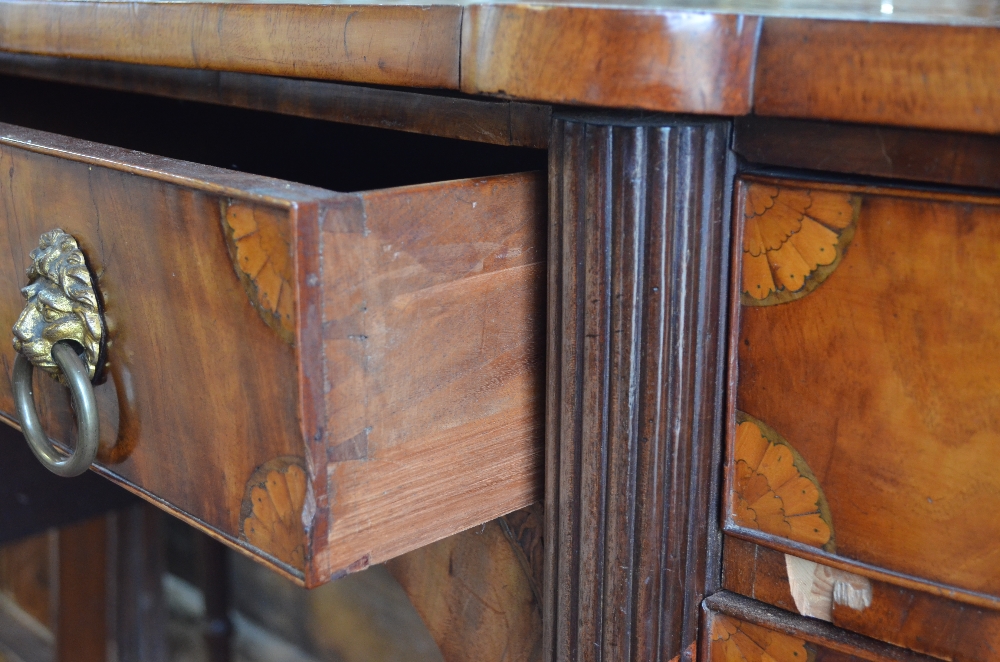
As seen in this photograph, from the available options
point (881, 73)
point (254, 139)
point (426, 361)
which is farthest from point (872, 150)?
point (254, 139)

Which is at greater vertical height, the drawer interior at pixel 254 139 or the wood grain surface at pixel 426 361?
the drawer interior at pixel 254 139

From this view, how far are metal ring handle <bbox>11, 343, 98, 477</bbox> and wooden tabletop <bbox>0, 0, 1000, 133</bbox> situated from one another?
22cm

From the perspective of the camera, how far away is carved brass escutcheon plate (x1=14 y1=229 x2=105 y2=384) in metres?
0.51

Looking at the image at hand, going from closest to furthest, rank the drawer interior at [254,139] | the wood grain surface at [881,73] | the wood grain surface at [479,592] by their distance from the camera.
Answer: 1. the wood grain surface at [881,73]
2. the wood grain surface at [479,592]
3. the drawer interior at [254,139]

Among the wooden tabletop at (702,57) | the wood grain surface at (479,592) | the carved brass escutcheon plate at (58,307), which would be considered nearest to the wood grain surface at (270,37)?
the wooden tabletop at (702,57)

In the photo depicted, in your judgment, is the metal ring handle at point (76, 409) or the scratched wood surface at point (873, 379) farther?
the metal ring handle at point (76, 409)

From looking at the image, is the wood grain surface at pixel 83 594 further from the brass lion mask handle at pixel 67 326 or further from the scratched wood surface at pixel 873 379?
the scratched wood surface at pixel 873 379

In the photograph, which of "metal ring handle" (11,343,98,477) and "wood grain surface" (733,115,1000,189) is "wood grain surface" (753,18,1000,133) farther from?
"metal ring handle" (11,343,98,477)

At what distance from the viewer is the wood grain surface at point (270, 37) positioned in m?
0.44

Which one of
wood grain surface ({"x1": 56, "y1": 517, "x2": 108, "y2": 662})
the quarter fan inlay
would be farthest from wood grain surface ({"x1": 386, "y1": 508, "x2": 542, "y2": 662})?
wood grain surface ({"x1": 56, "y1": 517, "x2": 108, "y2": 662})

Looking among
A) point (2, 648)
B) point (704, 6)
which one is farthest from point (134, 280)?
point (2, 648)

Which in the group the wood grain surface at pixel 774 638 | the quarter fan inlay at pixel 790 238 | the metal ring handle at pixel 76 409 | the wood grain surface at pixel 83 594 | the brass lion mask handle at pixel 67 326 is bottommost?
the wood grain surface at pixel 83 594

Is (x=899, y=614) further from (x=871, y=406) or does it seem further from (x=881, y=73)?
(x=881, y=73)

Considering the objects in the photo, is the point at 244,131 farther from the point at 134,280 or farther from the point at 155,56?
the point at 134,280
